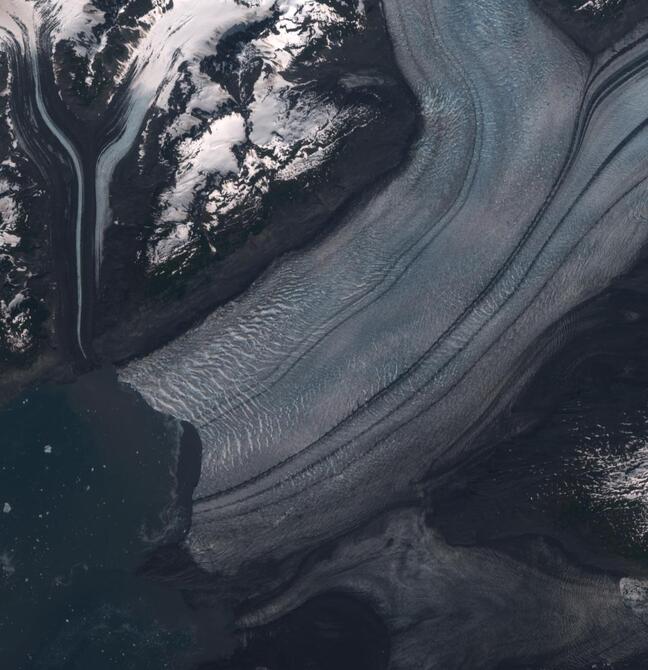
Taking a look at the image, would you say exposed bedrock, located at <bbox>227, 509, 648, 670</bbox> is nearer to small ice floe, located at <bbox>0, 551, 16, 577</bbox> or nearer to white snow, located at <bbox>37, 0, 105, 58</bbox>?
small ice floe, located at <bbox>0, 551, 16, 577</bbox>

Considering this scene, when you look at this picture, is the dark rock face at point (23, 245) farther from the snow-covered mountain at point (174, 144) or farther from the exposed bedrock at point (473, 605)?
the exposed bedrock at point (473, 605)

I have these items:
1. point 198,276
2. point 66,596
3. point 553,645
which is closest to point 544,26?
point 198,276

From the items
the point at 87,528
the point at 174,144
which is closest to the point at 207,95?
the point at 174,144

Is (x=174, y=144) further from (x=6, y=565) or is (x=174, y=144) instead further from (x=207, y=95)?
(x=6, y=565)

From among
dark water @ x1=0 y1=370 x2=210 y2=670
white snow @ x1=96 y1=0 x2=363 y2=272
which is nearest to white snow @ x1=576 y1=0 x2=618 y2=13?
white snow @ x1=96 y1=0 x2=363 y2=272

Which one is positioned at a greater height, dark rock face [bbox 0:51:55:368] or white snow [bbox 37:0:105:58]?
white snow [bbox 37:0:105:58]

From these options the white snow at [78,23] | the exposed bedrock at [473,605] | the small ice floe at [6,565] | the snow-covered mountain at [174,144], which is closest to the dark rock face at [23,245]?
the snow-covered mountain at [174,144]
